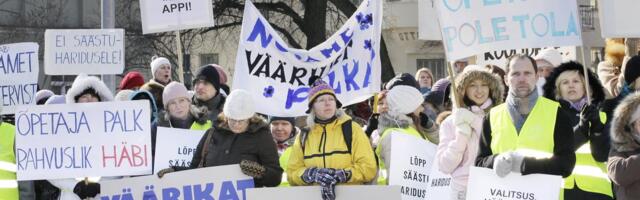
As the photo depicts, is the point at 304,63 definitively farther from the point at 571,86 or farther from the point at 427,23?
the point at 571,86

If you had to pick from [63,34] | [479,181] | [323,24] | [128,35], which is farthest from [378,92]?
[128,35]

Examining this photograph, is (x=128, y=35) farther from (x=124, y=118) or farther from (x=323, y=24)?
(x=124, y=118)

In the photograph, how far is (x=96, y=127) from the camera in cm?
928

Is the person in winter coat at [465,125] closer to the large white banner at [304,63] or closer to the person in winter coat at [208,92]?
the large white banner at [304,63]

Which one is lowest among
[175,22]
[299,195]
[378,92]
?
[299,195]

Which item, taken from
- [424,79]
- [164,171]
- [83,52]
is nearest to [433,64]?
[424,79]

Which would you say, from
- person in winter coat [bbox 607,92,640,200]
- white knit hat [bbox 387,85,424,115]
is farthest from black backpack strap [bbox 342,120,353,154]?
person in winter coat [bbox 607,92,640,200]

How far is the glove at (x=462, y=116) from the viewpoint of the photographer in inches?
308

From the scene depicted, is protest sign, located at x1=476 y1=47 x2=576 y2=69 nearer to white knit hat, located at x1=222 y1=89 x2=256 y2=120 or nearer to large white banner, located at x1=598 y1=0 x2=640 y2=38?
large white banner, located at x1=598 y1=0 x2=640 y2=38

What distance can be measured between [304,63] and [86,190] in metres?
2.40

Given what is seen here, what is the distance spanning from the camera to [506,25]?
788 cm

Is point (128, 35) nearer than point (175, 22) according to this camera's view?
No

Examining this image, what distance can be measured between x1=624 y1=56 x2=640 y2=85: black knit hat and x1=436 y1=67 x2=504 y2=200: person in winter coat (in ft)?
2.51

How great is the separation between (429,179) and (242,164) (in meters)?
1.26
